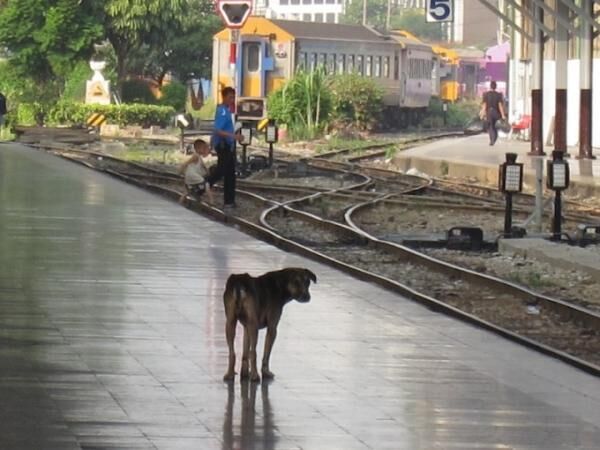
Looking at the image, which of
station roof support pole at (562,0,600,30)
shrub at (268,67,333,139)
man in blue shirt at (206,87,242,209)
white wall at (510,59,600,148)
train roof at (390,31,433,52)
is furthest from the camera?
train roof at (390,31,433,52)

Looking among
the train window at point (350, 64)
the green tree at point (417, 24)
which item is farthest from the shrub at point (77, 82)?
the green tree at point (417, 24)

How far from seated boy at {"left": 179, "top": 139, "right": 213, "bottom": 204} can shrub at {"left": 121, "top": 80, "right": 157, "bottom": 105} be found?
44.5 m

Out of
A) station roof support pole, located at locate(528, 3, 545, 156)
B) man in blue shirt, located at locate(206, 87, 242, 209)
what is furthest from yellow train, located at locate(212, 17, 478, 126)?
man in blue shirt, located at locate(206, 87, 242, 209)

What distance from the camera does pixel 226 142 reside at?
22.8m

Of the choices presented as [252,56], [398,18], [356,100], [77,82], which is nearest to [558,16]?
[356,100]

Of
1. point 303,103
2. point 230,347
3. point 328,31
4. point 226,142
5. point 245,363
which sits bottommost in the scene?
point 245,363

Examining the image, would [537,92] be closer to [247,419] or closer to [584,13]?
[584,13]

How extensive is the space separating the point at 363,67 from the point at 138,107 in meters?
8.82

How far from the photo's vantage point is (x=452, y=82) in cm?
8181

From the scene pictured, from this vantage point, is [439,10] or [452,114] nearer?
[439,10]

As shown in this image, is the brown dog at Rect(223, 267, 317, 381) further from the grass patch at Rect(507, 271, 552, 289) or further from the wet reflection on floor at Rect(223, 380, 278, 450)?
the grass patch at Rect(507, 271, 552, 289)

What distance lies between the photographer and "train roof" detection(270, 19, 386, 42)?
2426 inches

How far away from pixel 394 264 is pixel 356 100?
38760 millimetres

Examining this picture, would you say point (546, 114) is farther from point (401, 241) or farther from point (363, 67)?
point (401, 241)
